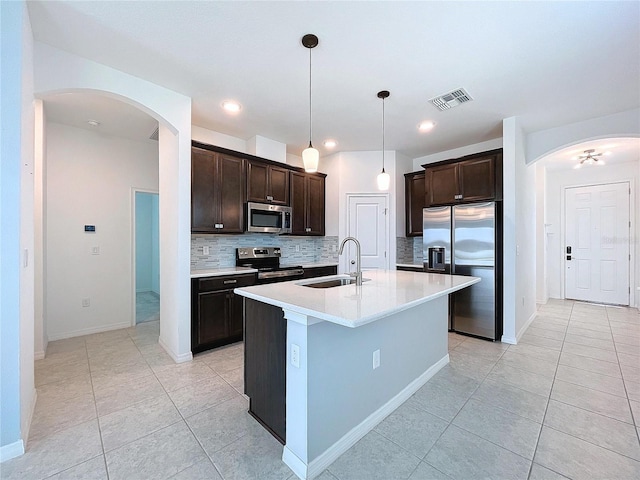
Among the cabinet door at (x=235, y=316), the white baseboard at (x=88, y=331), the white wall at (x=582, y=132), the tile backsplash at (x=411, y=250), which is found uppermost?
the white wall at (x=582, y=132)

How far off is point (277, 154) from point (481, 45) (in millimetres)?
2912

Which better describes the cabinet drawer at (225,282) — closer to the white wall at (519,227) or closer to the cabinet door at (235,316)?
the cabinet door at (235,316)

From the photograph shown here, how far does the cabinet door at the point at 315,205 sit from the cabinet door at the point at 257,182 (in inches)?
34.3

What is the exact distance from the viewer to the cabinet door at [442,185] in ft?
13.4

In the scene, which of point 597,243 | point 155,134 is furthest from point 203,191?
point 597,243

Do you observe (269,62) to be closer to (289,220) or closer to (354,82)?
(354,82)

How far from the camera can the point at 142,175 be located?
4344mm

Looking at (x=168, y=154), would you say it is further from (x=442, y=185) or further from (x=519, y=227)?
(x=519, y=227)

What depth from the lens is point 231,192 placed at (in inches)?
145

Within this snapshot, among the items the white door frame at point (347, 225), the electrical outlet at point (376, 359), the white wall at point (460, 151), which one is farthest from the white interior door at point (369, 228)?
the electrical outlet at point (376, 359)

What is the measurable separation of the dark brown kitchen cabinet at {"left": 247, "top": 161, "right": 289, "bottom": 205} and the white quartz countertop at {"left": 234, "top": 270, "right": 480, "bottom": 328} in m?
2.00

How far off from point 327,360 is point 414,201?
3.87 metres

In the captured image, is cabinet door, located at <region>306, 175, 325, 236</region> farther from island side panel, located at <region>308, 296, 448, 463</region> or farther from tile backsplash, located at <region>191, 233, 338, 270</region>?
island side panel, located at <region>308, 296, 448, 463</region>

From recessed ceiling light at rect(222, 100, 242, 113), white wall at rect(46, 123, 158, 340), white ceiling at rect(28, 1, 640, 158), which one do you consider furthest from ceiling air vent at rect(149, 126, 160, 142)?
recessed ceiling light at rect(222, 100, 242, 113)
